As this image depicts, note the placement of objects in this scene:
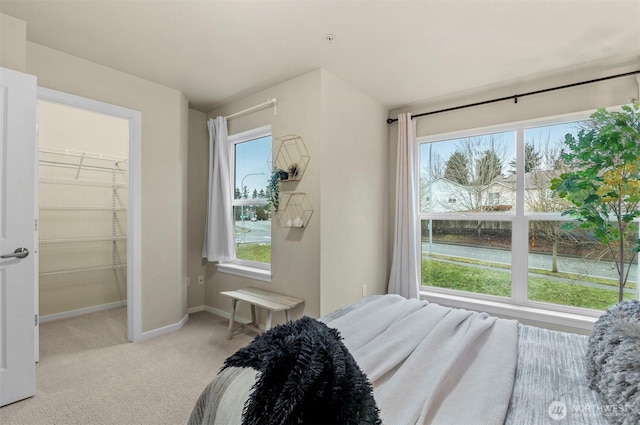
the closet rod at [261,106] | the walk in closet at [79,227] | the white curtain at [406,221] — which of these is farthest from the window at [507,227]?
the walk in closet at [79,227]

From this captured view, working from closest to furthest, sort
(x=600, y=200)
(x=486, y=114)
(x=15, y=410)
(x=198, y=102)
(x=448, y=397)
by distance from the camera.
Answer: (x=448, y=397)
(x=15, y=410)
(x=600, y=200)
(x=486, y=114)
(x=198, y=102)

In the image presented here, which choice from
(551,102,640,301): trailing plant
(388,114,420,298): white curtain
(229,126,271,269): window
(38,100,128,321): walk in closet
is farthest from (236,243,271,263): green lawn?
(551,102,640,301): trailing plant

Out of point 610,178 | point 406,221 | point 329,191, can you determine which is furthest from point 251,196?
point 610,178

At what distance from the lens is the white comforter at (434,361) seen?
92cm

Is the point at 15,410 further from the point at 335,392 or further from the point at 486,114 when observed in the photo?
the point at 486,114

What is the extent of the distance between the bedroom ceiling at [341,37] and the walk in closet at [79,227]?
1569mm

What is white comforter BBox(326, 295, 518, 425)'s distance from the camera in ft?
3.03

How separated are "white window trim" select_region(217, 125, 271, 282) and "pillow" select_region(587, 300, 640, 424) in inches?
97.1

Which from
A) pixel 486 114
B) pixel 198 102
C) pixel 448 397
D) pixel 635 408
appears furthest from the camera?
pixel 198 102

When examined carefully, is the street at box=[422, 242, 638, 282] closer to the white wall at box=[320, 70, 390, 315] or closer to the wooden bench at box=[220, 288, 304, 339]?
the white wall at box=[320, 70, 390, 315]

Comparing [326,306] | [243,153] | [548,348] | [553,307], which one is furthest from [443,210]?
[243,153]

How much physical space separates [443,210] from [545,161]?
1.02 m

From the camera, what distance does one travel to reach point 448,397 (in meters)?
0.99

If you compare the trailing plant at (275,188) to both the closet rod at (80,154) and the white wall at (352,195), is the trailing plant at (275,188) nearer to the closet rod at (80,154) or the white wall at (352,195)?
the white wall at (352,195)
